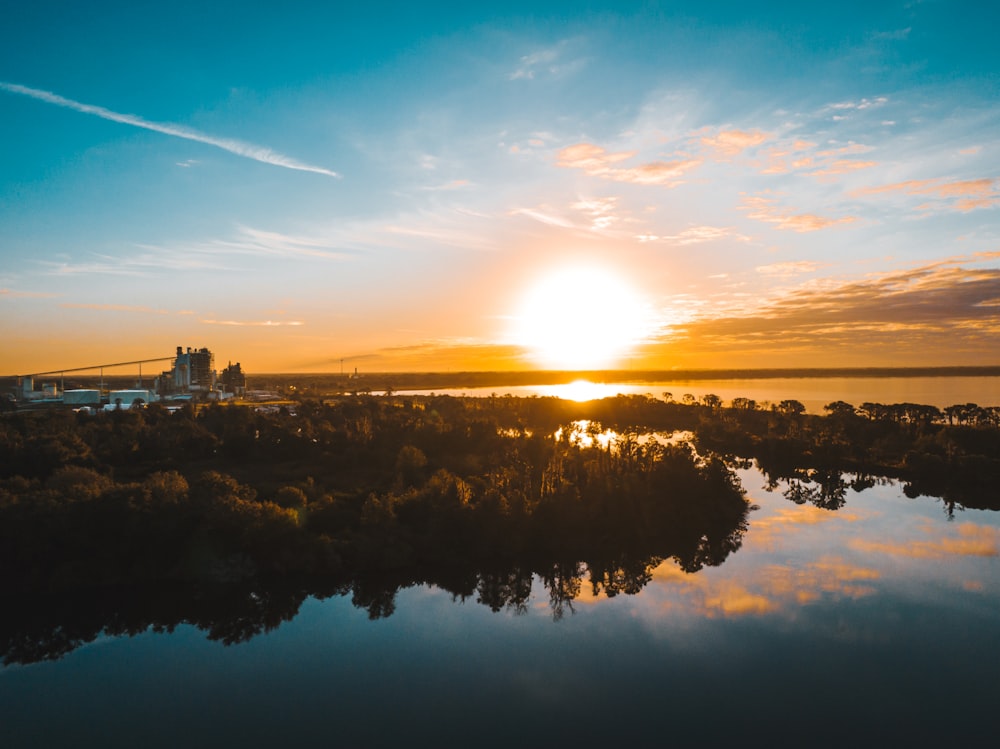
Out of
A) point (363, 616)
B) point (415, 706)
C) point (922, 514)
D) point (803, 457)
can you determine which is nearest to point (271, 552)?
point (363, 616)

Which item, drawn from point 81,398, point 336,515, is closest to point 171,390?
point 81,398

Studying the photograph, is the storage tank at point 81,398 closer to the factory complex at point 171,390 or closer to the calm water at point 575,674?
the factory complex at point 171,390

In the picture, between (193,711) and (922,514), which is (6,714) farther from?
(922,514)

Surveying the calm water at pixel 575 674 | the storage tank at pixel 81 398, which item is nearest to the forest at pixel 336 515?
the calm water at pixel 575 674

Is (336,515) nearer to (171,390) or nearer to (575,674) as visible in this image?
(575,674)

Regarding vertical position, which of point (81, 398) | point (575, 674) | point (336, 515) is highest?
point (81, 398)
